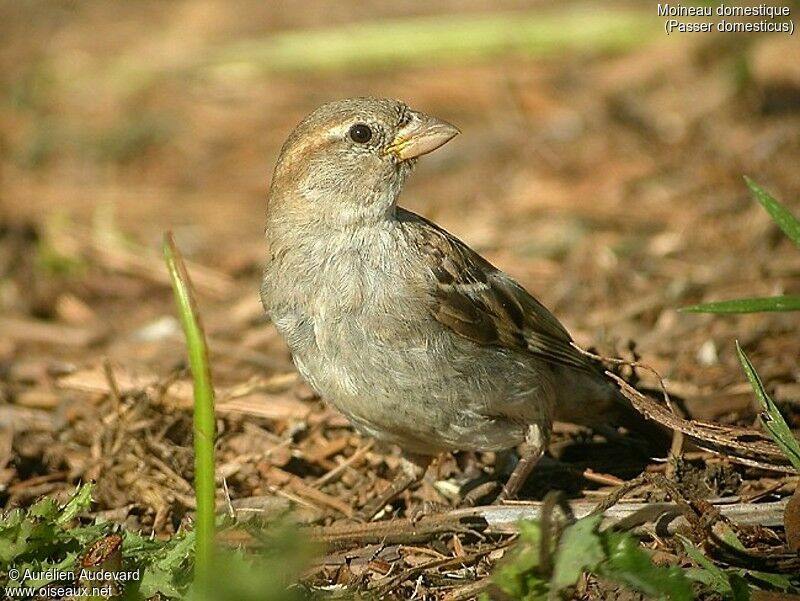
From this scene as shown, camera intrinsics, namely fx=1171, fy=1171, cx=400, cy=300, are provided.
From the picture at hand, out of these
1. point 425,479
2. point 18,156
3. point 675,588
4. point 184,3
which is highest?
point 184,3

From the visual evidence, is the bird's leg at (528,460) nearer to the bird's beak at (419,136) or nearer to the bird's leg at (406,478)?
Answer: the bird's leg at (406,478)

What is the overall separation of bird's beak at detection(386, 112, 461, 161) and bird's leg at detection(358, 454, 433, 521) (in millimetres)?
1249

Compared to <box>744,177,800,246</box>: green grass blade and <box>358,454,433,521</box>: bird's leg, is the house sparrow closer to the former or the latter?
<box>358,454,433,521</box>: bird's leg

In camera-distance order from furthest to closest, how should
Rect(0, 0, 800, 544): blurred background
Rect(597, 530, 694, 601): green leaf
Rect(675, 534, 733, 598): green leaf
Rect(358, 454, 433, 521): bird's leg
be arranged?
1. Rect(0, 0, 800, 544): blurred background
2. Rect(358, 454, 433, 521): bird's leg
3. Rect(675, 534, 733, 598): green leaf
4. Rect(597, 530, 694, 601): green leaf

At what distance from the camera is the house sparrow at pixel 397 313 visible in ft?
14.1

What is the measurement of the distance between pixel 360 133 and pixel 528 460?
1470 millimetres

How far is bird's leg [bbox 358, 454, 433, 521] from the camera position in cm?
481

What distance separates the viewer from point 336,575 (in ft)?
13.7

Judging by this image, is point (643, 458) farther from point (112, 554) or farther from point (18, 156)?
point (18, 156)

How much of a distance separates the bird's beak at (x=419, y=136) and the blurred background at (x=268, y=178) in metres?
1.20

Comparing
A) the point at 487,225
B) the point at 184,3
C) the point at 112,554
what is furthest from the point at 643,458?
the point at 184,3

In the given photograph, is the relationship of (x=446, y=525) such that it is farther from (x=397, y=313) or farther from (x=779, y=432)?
(x=779, y=432)

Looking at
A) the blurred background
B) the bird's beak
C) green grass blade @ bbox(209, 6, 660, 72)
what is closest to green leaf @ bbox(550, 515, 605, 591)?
the blurred background

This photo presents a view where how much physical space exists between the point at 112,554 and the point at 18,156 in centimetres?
634
